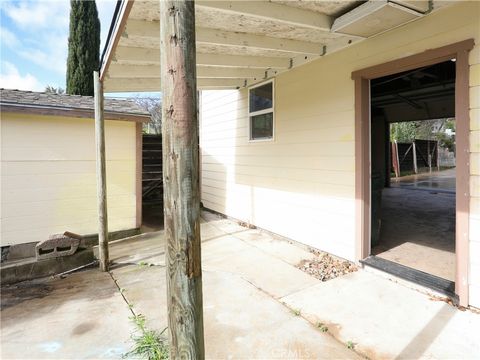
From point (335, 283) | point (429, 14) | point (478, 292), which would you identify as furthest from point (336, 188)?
point (429, 14)

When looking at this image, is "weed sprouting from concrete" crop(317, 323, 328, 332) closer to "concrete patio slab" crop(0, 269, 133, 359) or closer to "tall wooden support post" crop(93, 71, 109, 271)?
"concrete patio slab" crop(0, 269, 133, 359)

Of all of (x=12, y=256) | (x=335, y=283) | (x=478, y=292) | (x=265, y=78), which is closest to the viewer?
(x=478, y=292)

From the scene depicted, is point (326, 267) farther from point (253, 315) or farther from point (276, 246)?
point (253, 315)

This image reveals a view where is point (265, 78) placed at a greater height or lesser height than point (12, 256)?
greater

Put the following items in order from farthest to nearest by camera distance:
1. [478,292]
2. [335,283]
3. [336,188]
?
1. [336,188]
2. [335,283]
3. [478,292]

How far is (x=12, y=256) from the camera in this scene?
4.79 m

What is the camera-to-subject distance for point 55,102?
5.21m

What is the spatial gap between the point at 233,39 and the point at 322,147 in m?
1.87

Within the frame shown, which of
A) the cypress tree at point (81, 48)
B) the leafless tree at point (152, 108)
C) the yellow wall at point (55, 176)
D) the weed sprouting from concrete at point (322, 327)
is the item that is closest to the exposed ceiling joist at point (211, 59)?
the yellow wall at point (55, 176)

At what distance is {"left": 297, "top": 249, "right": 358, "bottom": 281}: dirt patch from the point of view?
3518 mm

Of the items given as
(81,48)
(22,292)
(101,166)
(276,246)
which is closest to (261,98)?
(276,246)

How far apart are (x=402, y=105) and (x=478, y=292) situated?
7.09 m

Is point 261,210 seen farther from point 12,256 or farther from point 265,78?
point 12,256

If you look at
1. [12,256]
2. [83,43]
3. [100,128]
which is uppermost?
[83,43]
